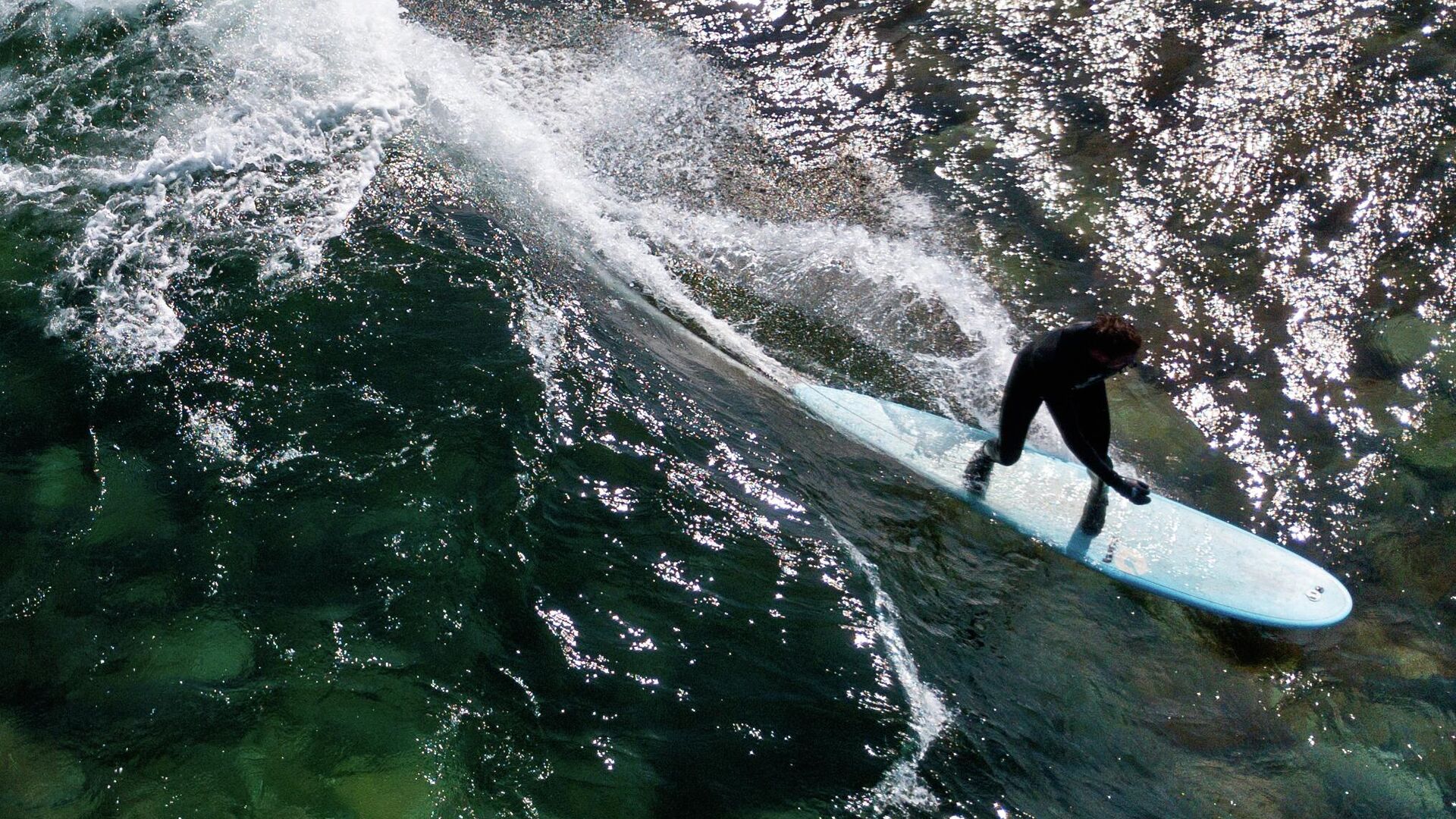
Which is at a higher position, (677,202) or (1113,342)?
(1113,342)

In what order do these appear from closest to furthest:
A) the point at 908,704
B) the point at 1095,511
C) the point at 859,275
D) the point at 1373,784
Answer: the point at 1373,784
the point at 908,704
the point at 1095,511
the point at 859,275

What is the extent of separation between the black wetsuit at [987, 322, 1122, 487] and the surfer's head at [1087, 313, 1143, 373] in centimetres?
4

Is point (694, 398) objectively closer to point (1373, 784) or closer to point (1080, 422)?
point (1080, 422)

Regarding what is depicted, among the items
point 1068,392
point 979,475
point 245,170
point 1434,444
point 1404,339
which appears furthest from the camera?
point 245,170

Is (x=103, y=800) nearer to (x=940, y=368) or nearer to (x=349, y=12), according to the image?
(x=940, y=368)

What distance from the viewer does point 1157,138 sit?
25.8 ft

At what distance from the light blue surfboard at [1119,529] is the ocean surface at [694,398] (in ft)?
0.54

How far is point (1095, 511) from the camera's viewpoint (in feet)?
18.0

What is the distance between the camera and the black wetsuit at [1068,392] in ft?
15.1

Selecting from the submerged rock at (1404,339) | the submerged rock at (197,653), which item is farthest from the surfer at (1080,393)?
the submerged rock at (197,653)

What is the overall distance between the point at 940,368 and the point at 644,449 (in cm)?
227

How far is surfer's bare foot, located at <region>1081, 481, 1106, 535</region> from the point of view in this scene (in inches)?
214

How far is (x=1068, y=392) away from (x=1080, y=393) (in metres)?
0.15

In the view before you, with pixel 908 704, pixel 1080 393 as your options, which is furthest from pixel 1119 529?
pixel 908 704
